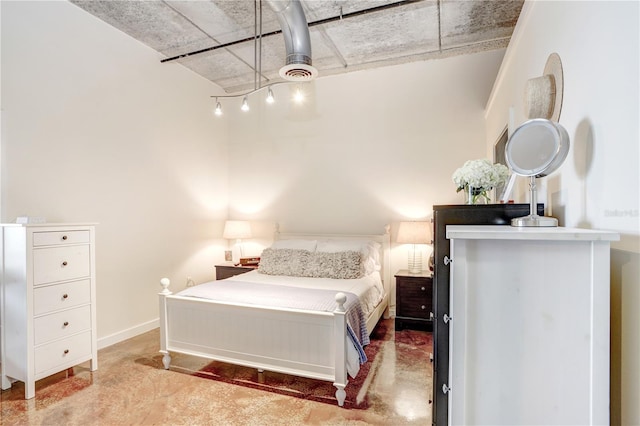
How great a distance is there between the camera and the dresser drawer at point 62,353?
89.4 inches

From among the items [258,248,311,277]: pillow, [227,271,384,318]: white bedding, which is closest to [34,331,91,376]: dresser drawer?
[227,271,384,318]: white bedding

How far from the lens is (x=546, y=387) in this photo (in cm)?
96

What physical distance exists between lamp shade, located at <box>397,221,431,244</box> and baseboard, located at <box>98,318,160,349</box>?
9.51 feet

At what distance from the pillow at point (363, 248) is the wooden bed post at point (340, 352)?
1.33 m

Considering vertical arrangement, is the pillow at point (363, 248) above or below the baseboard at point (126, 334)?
above

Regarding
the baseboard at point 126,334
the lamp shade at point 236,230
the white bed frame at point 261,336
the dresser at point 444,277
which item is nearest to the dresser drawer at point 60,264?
the white bed frame at point 261,336

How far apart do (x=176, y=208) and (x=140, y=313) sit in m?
1.22

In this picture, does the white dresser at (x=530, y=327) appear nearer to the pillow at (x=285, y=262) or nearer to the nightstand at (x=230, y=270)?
the pillow at (x=285, y=262)

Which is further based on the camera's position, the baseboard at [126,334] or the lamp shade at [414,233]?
the lamp shade at [414,233]

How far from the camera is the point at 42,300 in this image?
229 centimetres

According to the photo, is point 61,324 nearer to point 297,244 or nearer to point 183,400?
point 183,400

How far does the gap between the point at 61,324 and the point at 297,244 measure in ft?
7.48

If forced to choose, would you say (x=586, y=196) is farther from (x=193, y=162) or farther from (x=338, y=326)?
(x=193, y=162)

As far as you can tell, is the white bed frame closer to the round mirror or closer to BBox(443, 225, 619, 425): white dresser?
BBox(443, 225, 619, 425): white dresser
